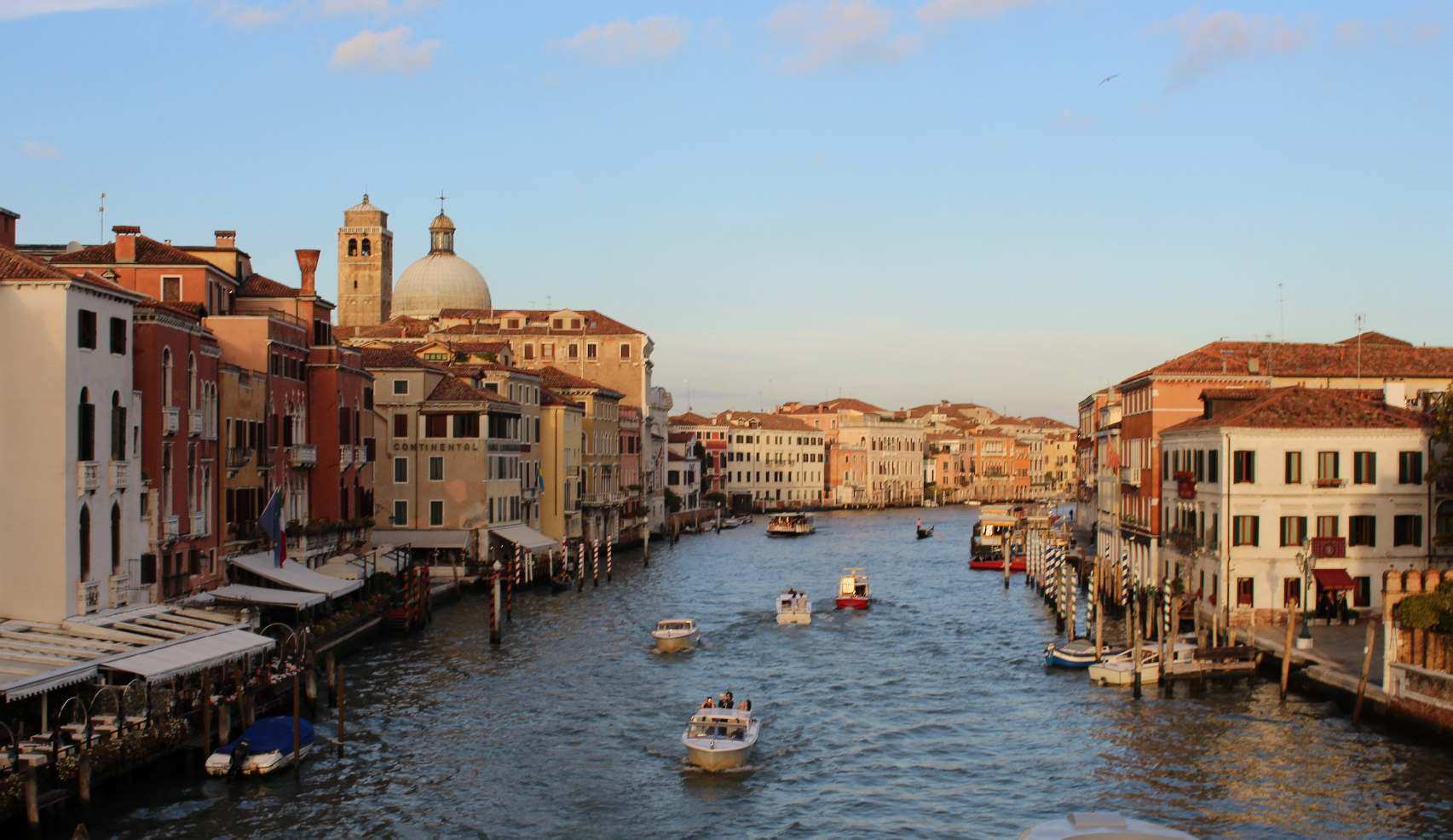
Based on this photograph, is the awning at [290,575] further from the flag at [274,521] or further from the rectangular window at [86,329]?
the rectangular window at [86,329]

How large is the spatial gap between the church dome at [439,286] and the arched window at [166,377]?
64.9 meters

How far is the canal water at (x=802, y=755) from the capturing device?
71.3 ft

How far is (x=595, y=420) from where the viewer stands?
7056 cm

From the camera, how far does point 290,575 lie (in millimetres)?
33781

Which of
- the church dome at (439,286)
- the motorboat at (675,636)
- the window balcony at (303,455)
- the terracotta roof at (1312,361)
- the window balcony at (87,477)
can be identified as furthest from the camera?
the church dome at (439,286)

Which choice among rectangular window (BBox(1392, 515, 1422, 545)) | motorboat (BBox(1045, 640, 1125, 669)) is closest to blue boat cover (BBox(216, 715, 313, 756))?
motorboat (BBox(1045, 640, 1125, 669))

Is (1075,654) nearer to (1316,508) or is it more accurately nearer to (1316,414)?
(1316,508)

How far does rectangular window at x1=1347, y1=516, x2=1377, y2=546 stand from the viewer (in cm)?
3359

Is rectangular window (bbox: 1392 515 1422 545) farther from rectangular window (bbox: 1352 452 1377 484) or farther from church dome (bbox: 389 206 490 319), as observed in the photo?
church dome (bbox: 389 206 490 319)

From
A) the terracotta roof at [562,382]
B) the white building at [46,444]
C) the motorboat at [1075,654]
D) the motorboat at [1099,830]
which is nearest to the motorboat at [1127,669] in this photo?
the motorboat at [1075,654]

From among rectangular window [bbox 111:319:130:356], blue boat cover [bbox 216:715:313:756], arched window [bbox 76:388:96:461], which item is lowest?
blue boat cover [bbox 216:715:313:756]

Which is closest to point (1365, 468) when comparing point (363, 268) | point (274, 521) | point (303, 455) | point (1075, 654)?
point (1075, 654)

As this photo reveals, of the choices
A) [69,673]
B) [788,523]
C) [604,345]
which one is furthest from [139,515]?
[788,523]

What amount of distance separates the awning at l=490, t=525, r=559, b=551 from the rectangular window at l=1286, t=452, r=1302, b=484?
84.9 ft
